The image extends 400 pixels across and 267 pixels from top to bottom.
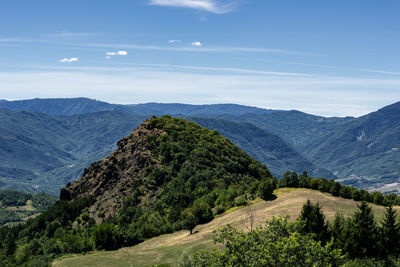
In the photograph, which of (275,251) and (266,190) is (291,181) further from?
(275,251)

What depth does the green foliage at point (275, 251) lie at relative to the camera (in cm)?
3466

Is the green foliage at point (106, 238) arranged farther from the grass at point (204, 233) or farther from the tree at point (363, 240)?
the tree at point (363, 240)

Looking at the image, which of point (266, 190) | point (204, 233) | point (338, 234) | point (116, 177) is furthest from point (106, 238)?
point (338, 234)

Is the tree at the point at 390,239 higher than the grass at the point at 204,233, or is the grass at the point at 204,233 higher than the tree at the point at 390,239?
the tree at the point at 390,239

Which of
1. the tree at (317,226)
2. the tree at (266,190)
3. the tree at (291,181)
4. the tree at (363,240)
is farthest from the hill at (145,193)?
the tree at (363,240)

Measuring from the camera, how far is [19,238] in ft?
441

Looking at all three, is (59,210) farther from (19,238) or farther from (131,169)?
(131,169)

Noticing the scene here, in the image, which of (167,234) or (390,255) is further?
(167,234)

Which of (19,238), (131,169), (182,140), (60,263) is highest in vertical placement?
(182,140)

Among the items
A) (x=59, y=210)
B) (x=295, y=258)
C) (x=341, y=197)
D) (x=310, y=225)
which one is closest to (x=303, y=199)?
(x=341, y=197)

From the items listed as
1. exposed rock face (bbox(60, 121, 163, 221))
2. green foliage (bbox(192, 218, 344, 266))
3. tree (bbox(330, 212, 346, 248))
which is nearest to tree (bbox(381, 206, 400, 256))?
tree (bbox(330, 212, 346, 248))

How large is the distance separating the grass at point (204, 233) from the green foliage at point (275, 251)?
3258 cm

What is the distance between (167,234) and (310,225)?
56.3m

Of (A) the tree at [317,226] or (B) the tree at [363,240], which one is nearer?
(B) the tree at [363,240]
